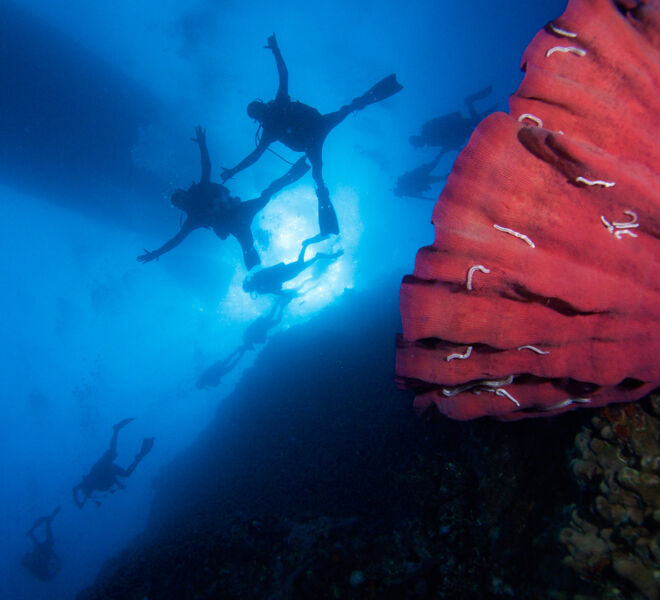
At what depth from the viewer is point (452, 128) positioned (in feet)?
47.0

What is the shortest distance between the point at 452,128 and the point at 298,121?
358 inches

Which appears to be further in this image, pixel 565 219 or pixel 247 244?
pixel 247 244

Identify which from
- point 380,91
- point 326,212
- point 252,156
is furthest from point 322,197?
point 380,91

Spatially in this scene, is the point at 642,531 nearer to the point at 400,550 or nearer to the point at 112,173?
the point at 400,550

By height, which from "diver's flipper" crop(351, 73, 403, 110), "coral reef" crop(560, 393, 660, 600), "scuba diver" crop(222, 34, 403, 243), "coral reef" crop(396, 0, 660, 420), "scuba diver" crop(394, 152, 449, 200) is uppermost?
"scuba diver" crop(394, 152, 449, 200)

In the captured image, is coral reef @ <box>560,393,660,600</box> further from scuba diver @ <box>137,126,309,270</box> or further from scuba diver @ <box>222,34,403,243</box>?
scuba diver @ <box>137,126,309,270</box>

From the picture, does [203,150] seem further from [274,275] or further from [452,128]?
[452,128]

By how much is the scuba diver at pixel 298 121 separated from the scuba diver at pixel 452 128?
6410mm

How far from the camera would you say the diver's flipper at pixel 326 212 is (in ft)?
31.1

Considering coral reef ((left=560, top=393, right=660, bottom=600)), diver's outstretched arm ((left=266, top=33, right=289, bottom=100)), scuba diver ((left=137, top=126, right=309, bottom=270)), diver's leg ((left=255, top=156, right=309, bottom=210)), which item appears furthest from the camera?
diver's leg ((left=255, top=156, right=309, bottom=210))

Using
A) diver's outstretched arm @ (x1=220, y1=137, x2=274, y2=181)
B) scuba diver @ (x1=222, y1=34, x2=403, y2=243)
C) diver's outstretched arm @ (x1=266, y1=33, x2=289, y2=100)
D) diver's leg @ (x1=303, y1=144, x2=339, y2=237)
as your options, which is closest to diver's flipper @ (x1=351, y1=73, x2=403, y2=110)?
scuba diver @ (x1=222, y1=34, x2=403, y2=243)

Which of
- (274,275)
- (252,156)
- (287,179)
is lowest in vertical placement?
(252,156)

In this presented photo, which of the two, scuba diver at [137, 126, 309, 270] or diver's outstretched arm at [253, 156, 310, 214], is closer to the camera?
scuba diver at [137, 126, 309, 270]

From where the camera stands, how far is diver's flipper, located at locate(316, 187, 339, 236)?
31.1 feet
